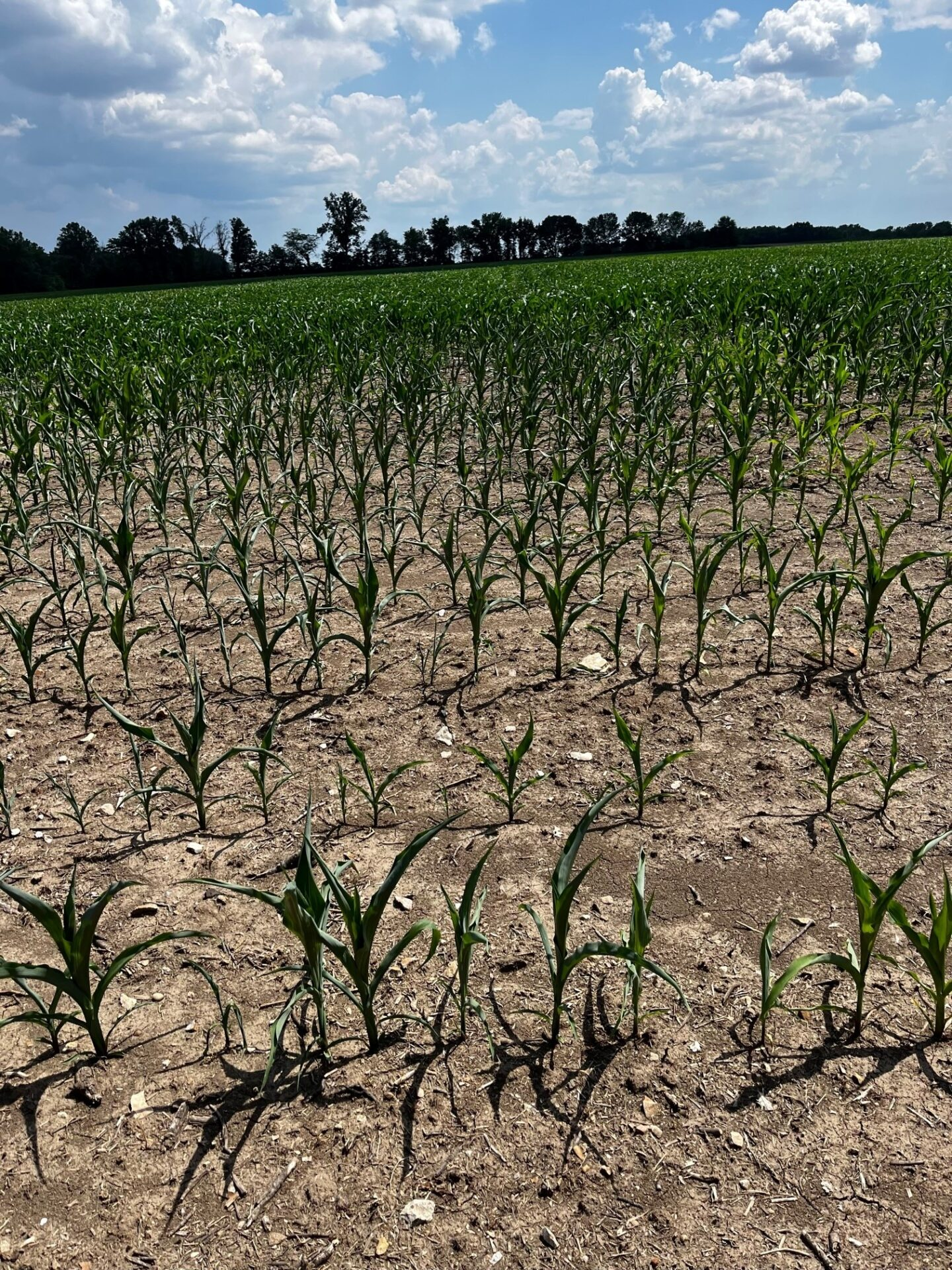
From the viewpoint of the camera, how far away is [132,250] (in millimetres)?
61438

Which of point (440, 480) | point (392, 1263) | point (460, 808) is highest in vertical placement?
point (440, 480)

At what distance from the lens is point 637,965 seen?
1.65m

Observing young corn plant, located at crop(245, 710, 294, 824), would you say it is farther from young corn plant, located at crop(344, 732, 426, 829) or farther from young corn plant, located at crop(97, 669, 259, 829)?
young corn plant, located at crop(344, 732, 426, 829)

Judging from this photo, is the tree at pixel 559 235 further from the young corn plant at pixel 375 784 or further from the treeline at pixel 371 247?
the young corn plant at pixel 375 784

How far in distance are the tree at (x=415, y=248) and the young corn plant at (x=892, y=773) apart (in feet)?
242

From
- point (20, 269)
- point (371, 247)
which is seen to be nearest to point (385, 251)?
point (371, 247)

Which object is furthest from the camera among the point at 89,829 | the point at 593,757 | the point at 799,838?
the point at 593,757

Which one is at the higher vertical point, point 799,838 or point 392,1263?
point 799,838

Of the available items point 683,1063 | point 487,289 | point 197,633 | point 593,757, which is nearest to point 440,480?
point 197,633

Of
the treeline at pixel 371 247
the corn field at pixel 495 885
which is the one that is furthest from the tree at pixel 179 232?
the corn field at pixel 495 885

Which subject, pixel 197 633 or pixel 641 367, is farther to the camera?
pixel 641 367

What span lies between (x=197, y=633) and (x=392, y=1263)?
8.77 ft

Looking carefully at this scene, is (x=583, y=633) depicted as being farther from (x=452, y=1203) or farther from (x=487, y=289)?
(x=487, y=289)

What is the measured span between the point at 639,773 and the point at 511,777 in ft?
1.10
